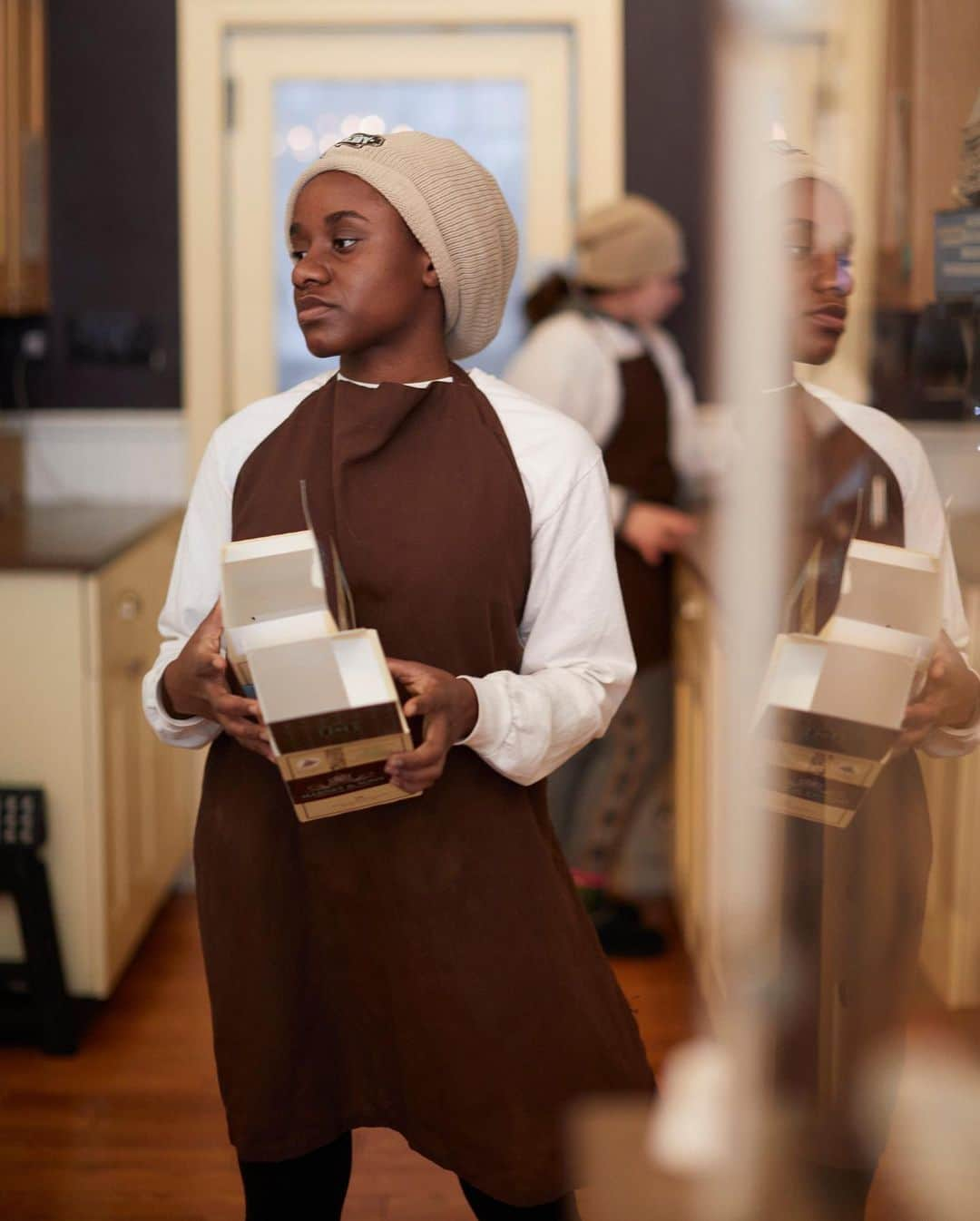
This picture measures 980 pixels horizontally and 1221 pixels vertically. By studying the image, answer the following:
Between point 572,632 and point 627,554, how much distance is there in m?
0.44

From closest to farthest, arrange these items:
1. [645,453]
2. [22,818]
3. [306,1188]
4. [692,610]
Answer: [306,1188], [692,610], [645,453], [22,818]

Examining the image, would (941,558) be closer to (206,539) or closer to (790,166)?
(790,166)

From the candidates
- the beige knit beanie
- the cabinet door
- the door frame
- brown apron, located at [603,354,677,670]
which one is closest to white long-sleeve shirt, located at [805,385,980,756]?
the beige knit beanie

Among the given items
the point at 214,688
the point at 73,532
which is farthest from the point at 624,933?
the point at 73,532

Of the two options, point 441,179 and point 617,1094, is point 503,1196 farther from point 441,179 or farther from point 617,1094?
point 441,179

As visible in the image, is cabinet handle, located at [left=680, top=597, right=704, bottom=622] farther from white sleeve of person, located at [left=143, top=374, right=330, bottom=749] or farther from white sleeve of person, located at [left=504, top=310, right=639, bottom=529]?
white sleeve of person, located at [left=143, top=374, right=330, bottom=749]

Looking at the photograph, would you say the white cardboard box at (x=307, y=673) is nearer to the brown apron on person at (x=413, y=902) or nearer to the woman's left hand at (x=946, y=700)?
the brown apron on person at (x=413, y=902)

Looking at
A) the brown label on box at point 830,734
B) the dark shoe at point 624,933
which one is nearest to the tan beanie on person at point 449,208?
the brown label on box at point 830,734

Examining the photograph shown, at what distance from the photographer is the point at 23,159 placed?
2.44 meters

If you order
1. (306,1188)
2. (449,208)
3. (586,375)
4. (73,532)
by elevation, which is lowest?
(306,1188)

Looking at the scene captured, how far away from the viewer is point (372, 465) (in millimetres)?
934

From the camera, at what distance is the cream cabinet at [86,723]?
1961 mm

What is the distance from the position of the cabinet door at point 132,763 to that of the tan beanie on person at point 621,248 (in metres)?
→ 0.75

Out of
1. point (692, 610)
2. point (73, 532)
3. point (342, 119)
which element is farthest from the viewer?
point (73, 532)
